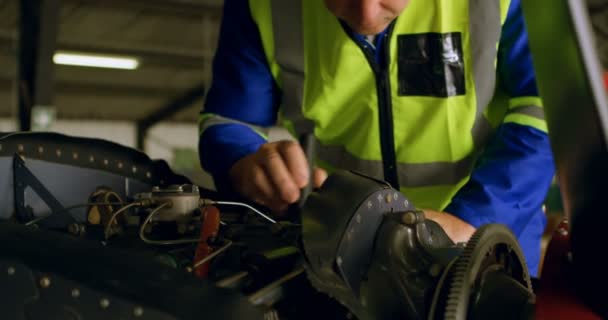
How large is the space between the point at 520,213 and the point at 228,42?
0.72 m

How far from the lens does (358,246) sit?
2.28 ft

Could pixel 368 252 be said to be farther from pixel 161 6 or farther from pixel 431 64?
pixel 161 6

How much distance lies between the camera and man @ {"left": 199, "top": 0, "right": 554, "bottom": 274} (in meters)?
1.27

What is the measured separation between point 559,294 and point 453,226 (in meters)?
0.44

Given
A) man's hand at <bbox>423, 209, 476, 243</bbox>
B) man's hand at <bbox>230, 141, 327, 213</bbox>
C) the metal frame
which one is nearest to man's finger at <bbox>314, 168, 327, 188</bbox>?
man's hand at <bbox>230, 141, 327, 213</bbox>

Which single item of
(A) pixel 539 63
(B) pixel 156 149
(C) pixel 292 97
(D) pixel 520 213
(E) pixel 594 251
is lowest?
(B) pixel 156 149

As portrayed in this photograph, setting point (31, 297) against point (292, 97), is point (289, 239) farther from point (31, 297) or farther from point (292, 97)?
point (292, 97)

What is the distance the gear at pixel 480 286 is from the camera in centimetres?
64

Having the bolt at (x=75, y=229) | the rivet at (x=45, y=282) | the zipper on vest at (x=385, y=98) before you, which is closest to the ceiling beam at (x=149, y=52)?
the zipper on vest at (x=385, y=98)

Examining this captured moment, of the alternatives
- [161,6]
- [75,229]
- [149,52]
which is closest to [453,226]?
[75,229]

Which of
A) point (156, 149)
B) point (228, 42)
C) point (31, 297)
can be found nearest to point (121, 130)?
point (156, 149)

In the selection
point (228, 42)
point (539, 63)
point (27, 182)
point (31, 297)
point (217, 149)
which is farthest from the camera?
point (228, 42)

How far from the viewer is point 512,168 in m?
1.25

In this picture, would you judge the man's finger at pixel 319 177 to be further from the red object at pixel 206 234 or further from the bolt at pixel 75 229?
the bolt at pixel 75 229
